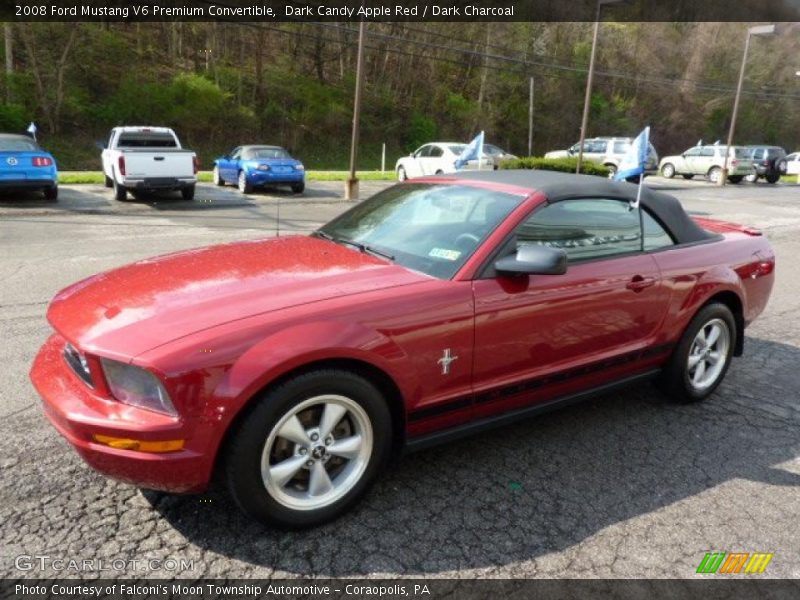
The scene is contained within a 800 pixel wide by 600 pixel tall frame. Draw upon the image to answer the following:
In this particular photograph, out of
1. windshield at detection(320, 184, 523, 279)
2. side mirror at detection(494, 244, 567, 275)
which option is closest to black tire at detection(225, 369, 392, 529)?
windshield at detection(320, 184, 523, 279)

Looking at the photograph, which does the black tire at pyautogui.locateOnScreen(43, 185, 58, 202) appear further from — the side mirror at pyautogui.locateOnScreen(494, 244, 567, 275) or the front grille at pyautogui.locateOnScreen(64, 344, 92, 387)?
the side mirror at pyautogui.locateOnScreen(494, 244, 567, 275)

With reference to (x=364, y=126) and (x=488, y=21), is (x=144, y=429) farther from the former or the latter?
(x=488, y=21)

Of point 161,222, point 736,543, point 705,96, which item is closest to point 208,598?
point 736,543

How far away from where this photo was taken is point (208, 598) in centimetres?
222

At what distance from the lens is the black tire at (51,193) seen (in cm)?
1391

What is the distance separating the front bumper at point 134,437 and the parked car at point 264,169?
583 inches

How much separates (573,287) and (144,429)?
84.3 inches

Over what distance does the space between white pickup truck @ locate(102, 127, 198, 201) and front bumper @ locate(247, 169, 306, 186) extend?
2.02 metres

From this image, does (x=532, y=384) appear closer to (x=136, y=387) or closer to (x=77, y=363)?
(x=136, y=387)

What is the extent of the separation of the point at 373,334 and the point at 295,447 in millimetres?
567

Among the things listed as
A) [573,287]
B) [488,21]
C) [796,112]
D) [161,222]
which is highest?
[488,21]

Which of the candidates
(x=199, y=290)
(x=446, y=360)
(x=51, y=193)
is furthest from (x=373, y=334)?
(x=51, y=193)

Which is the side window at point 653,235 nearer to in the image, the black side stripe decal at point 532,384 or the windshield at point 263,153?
the black side stripe decal at point 532,384

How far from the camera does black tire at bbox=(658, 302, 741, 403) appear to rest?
3.88 m
